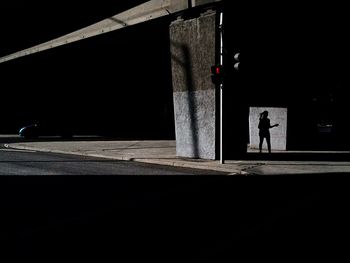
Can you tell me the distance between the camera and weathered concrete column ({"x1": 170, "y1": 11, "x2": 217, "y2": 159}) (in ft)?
37.6

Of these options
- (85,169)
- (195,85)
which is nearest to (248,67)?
(195,85)

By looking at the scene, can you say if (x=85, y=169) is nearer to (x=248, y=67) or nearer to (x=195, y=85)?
(x=195, y=85)

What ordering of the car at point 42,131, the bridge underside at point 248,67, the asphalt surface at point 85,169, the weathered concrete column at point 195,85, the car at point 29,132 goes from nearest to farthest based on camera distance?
the asphalt surface at point 85,169 → the weathered concrete column at point 195,85 → the bridge underside at point 248,67 → the car at point 29,132 → the car at point 42,131

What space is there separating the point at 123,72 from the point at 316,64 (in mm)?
22607
